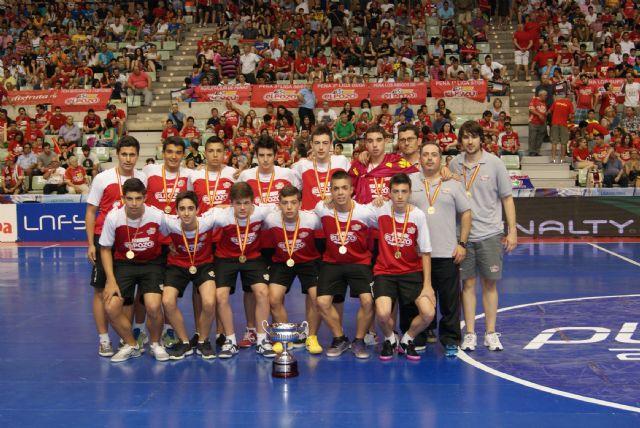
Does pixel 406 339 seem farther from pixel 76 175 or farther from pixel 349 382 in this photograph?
pixel 76 175

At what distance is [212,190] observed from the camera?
819 cm

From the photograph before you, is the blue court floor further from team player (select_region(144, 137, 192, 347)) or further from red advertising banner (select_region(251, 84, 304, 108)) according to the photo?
red advertising banner (select_region(251, 84, 304, 108))

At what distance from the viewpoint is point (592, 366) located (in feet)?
23.9

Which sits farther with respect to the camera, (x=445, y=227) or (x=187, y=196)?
(x=445, y=227)

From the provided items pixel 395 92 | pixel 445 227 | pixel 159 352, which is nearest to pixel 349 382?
pixel 445 227

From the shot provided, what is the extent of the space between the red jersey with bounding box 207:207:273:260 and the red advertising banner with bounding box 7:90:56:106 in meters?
16.6

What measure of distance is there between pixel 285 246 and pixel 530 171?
12971 millimetres

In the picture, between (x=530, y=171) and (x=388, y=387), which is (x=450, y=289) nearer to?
(x=388, y=387)

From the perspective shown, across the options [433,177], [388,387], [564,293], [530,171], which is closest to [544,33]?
[530,171]

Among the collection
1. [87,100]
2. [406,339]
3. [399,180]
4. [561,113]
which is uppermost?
[87,100]

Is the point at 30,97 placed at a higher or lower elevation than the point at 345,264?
higher

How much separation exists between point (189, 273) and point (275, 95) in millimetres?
14554

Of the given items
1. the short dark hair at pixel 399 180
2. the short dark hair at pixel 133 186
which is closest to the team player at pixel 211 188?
the short dark hair at pixel 133 186

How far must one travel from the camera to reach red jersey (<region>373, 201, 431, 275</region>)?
24.7ft
